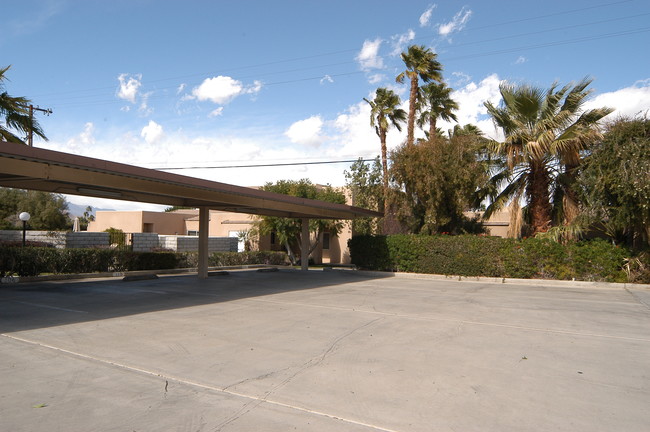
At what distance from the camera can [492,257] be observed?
67.6 ft

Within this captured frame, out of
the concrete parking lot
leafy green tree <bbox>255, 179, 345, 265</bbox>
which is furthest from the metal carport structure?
leafy green tree <bbox>255, 179, 345, 265</bbox>

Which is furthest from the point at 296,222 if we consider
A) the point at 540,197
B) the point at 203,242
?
the point at 540,197

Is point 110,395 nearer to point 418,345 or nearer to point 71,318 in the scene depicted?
point 418,345

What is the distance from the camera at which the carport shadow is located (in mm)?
10586

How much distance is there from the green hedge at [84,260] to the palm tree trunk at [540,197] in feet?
54.9

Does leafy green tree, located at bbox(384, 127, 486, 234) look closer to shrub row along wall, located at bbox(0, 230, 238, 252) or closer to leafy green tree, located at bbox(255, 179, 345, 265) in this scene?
leafy green tree, located at bbox(255, 179, 345, 265)

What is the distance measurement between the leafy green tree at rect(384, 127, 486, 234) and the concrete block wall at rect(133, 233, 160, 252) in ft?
45.8

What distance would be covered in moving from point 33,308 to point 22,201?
108 ft

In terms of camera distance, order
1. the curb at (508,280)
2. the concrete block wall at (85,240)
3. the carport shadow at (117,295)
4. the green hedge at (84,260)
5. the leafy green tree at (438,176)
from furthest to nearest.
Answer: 1. the concrete block wall at (85,240)
2. the leafy green tree at (438,176)
3. the curb at (508,280)
4. the green hedge at (84,260)
5. the carport shadow at (117,295)

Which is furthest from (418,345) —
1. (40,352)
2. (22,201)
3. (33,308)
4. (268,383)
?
(22,201)

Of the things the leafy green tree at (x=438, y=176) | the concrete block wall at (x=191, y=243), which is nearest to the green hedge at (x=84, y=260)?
the concrete block wall at (x=191, y=243)

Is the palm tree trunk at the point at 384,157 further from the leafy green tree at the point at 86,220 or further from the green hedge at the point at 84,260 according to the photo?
the leafy green tree at the point at 86,220

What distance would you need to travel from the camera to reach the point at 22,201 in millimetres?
38969

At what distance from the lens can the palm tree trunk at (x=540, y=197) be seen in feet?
66.6
